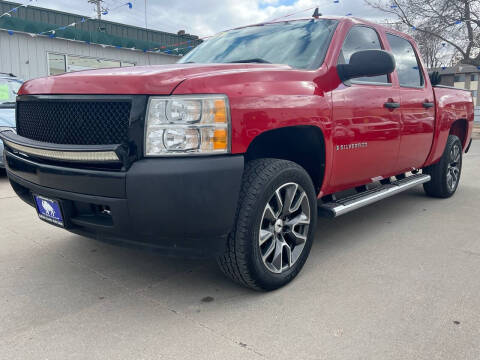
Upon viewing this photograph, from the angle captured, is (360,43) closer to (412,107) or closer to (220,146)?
(412,107)

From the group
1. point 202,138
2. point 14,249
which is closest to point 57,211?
point 202,138

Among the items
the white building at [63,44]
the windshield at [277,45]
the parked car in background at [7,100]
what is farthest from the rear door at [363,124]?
the white building at [63,44]

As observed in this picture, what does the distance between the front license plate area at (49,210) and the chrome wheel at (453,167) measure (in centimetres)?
449

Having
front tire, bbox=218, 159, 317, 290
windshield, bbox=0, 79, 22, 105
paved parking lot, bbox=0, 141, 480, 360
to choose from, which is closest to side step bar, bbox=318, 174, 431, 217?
front tire, bbox=218, 159, 317, 290

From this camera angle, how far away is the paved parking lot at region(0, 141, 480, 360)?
208cm

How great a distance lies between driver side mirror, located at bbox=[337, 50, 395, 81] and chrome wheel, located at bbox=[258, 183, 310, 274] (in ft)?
3.18

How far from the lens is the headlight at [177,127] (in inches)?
84.7

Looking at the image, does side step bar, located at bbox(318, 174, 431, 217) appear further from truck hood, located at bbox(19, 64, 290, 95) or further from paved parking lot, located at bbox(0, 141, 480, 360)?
truck hood, located at bbox(19, 64, 290, 95)

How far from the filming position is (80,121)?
7.73 ft

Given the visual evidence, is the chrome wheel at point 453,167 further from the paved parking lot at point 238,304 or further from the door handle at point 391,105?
the door handle at point 391,105

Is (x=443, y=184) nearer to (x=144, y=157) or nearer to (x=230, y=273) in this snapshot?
(x=230, y=273)

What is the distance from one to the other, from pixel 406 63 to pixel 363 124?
4.90ft

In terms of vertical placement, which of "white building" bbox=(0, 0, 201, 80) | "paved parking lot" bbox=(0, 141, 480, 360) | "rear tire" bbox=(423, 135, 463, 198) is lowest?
"paved parking lot" bbox=(0, 141, 480, 360)

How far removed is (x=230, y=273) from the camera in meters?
2.58
